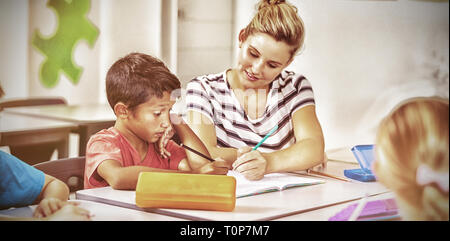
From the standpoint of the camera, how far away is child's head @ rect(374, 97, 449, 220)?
123cm

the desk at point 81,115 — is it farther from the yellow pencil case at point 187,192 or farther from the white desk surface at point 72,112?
the yellow pencil case at point 187,192

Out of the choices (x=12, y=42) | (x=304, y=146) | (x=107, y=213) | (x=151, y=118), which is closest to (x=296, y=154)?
(x=304, y=146)

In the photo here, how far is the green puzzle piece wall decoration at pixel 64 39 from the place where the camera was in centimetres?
140

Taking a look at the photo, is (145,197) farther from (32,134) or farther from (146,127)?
(32,134)

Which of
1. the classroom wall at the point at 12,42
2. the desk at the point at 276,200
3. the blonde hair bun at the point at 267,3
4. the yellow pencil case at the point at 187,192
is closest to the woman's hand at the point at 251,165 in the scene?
the desk at the point at 276,200

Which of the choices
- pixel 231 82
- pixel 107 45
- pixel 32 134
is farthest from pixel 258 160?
pixel 32 134

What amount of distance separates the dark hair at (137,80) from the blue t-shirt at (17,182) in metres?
0.25

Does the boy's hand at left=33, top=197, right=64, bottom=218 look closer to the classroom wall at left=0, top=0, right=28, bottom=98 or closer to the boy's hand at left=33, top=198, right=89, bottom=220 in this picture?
the boy's hand at left=33, top=198, right=89, bottom=220

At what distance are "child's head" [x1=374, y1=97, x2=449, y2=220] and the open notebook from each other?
17 centimetres

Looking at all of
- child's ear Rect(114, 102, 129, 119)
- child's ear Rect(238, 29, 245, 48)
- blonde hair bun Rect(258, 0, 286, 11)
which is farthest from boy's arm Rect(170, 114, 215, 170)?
blonde hair bun Rect(258, 0, 286, 11)

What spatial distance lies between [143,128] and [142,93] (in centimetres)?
8

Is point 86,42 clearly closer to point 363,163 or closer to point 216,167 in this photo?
point 216,167

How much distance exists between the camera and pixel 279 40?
1362mm
